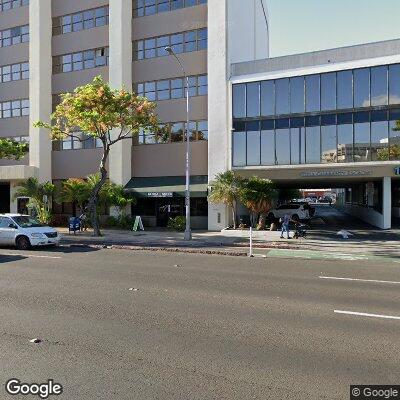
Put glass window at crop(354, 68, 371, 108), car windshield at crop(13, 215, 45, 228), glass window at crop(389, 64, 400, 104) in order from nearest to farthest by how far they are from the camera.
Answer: car windshield at crop(13, 215, 45, 228) → glass window at crop(389, 64, 400, 104) → glass window at crop(354, 68, 371, 108)

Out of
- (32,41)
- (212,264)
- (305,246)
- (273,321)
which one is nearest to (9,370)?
(273,321)

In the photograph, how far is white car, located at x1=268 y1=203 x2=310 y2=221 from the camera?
3183 cm

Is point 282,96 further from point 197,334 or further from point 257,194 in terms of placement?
point 197,334

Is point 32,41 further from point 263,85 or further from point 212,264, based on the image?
point 212,264

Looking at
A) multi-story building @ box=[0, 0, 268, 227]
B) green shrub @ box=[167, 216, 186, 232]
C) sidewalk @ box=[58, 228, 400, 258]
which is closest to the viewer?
sidewalk @ box=[58, 228, 400, 258]

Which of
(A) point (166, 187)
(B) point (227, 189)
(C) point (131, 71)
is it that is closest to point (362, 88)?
(B) point (227, 189)

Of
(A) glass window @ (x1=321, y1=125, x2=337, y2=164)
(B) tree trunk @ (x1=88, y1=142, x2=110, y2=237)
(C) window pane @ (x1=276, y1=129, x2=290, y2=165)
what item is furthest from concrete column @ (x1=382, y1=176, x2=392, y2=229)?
(B) tree trunk @ (x1=88, y1=142, x2=110, y2=237)

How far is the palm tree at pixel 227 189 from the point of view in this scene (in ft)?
81.5

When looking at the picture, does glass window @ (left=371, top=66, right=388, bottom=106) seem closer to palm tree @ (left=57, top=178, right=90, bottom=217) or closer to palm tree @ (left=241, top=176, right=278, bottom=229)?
palm tree @ (left=241, top=176, right=278, bottom=229)

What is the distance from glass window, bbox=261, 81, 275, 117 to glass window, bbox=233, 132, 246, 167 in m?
2.10

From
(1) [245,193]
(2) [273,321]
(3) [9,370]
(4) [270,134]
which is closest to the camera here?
(3) [9,370]

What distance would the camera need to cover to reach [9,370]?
5031mm

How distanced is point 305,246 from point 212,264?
7.06 m

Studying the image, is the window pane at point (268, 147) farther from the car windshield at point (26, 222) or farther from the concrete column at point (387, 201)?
the car windshield at point (26, 222)
